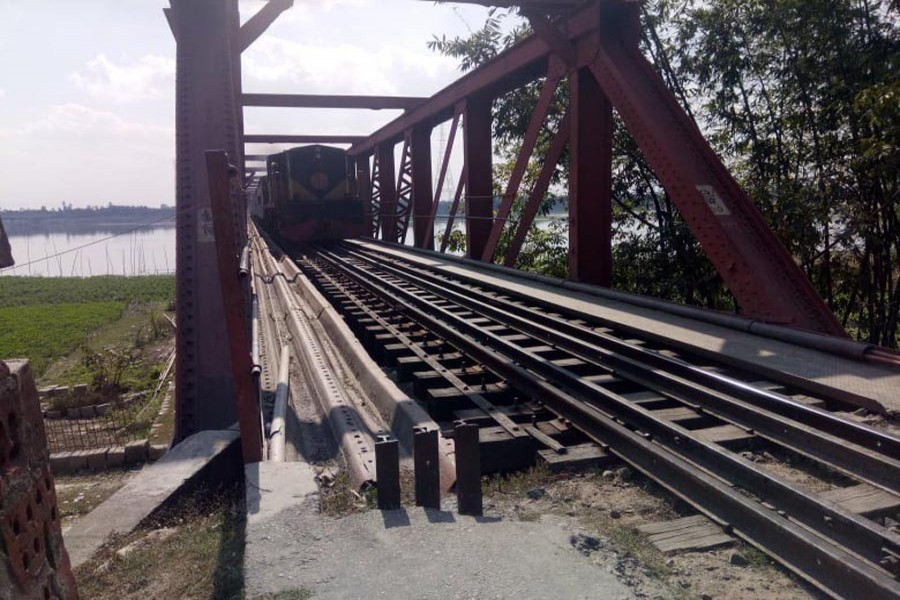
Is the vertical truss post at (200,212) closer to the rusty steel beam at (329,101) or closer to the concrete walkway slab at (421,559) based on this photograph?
the concrete walkway slab at (421,559)

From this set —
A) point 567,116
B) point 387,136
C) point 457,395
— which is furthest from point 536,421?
point 387,136

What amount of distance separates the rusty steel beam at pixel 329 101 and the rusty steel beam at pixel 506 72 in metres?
3.39

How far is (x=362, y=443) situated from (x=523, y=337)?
3.00m

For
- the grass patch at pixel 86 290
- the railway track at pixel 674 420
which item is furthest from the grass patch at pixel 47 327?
the railway track at pixel 674 420

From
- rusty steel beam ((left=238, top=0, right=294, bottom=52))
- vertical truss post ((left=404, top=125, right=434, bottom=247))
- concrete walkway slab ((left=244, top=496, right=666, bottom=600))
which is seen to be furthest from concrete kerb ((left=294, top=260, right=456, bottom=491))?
vertical truss post ((left=404, top=125, right=434, bottom=247))

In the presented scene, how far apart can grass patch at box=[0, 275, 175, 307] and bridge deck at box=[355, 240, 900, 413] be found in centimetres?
2480

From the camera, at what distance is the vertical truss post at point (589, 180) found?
32.0ft

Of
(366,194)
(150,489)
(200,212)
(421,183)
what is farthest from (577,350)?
(366,194)

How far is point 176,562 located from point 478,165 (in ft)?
36.9

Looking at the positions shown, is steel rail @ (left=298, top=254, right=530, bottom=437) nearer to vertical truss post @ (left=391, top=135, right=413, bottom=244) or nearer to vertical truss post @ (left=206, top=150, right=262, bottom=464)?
vertical truss post @ (left=206, top=150, right=262, bottom=464)

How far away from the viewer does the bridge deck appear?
4660 mm

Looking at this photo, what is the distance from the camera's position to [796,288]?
6.88 m

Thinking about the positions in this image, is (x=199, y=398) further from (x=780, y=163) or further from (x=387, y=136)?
(x=387, y=136)

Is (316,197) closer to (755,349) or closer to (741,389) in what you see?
(755,349)
